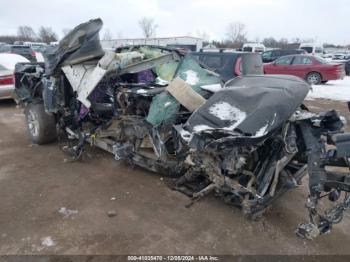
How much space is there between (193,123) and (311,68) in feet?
44.8

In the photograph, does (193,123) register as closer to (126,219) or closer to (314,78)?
(126,219)

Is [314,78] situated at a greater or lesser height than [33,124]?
lesser

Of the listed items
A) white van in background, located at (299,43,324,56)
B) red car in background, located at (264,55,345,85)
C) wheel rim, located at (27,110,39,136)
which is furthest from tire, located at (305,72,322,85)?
white van in background, located at (299,43,324,56)

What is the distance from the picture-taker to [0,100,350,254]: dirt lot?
9.24 feet

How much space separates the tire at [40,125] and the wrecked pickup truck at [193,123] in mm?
18

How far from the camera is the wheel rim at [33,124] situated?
541cm

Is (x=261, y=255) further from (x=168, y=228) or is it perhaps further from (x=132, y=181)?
(x=132, y=181)

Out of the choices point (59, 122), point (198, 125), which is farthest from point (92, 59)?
point (198, 125)

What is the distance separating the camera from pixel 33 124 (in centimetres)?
555

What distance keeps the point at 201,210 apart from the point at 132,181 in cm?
111

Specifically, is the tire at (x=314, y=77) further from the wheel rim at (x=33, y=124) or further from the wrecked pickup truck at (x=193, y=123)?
the wheel rim at (x=33, y=124)

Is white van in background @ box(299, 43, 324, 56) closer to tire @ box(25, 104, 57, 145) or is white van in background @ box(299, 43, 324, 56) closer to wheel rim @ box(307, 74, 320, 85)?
wheel rim @ box(307, 74, 320, 85)

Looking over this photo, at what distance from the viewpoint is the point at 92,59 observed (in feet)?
15.7

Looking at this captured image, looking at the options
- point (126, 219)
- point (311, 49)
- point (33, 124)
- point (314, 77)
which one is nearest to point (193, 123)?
point (126, 219)
